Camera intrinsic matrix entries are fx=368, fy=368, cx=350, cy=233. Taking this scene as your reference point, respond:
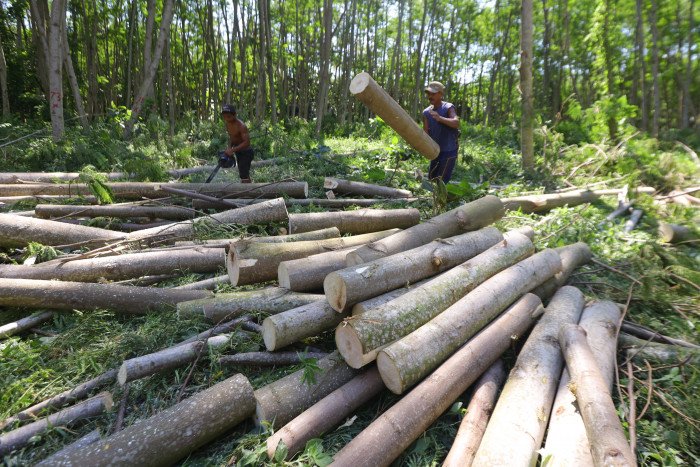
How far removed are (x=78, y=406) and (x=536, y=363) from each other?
2947 millimetres

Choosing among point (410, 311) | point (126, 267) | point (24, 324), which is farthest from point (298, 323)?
point (24, 324)

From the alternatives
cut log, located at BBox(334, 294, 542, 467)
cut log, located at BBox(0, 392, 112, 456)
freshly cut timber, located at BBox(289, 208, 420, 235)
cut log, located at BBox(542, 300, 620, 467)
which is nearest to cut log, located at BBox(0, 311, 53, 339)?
cut log, located at BBox(0, 392, 112, 456)

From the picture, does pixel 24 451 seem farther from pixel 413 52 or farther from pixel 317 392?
pixel 413 52

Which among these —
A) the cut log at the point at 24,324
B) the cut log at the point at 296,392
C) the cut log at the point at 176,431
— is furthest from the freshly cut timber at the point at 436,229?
the cut log at the point at 24,324

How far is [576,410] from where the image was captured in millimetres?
2027

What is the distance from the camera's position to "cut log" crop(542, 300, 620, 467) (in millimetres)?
1789

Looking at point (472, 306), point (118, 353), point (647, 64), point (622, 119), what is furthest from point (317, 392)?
point (647, 64)

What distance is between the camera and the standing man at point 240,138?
6.92m

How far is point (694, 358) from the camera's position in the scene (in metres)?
2.46

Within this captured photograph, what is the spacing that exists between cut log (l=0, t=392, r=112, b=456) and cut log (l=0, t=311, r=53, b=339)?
1.19 metres

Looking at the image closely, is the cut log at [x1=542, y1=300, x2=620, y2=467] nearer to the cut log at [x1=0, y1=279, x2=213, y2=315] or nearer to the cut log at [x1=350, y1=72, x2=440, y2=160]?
the cut log at [x1=350, y1=72, x2=440, y2=160]

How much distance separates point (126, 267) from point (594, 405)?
12.9ft

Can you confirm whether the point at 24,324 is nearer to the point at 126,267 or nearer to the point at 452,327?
the point at 126,267

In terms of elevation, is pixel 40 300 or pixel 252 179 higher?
pixel 252 179
